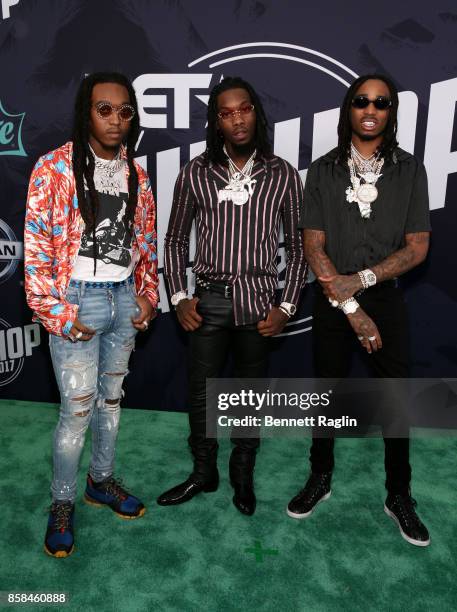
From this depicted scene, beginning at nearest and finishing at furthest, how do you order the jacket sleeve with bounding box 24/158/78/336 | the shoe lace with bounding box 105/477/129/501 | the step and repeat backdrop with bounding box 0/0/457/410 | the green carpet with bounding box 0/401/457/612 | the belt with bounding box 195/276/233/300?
the jacket sleeve with bounding box 24/158/78/336, the green carpet with bounding box 0/401/457/612, the belt with bounding box 195/276/233/300, the shoe lace with bounding box 105/477/129/501, the step and repeat backdrop with bounding box 0/0/457/410

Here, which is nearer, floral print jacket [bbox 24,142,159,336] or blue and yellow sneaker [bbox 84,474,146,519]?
floral print jacket [bbox 24,142,159,336]

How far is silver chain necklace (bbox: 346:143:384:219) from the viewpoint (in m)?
2.40

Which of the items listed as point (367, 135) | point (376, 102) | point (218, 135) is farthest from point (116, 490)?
point (376, 102)

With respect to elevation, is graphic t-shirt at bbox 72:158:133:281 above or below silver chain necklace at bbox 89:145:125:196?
below

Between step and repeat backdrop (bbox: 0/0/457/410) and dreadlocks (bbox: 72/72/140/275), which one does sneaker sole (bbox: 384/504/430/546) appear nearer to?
step and repeat backdrop (bbox: 0/0/457/410)

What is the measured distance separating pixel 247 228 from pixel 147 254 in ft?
1.68

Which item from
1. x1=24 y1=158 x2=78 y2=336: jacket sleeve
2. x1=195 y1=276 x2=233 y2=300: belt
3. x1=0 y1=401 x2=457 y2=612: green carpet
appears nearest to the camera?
x1=24 y1=158 x2=78 y2=336: jacket sleeve

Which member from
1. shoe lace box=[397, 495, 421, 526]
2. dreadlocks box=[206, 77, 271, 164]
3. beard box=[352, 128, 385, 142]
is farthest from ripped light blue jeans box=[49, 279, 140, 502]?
shoe lace box=[397, 495, 421, 526]

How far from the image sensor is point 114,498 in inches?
108

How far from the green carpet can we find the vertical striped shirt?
3.47ft

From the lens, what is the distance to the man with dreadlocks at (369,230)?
94.3 inches

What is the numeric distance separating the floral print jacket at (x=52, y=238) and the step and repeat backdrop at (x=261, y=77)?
1518 millimetres

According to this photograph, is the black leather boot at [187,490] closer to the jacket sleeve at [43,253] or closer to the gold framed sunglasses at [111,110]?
the jacket sleeve at [43,253]

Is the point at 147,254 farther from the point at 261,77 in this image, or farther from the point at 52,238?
the point at 261,77
